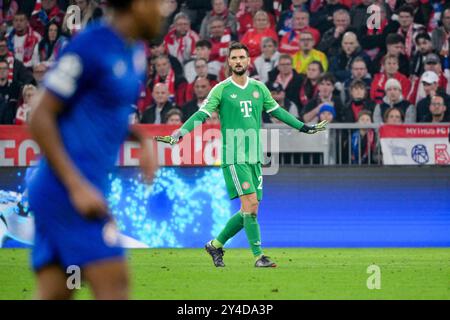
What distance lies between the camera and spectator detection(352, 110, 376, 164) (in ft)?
51.7

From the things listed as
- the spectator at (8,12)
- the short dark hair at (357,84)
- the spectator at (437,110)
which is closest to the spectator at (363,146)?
the spectator at (437,110)

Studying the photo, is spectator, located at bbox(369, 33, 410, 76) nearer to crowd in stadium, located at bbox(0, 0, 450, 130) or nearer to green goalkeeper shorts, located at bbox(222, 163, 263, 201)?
crowd in stadium, located at bbox(0, 0, 450, 130)

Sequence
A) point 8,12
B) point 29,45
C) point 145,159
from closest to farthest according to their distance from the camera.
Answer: point 145,159
point 29,45
point 8,12

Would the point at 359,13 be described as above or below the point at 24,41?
above

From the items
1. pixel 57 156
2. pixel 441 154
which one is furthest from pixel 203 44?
pixel 57 156

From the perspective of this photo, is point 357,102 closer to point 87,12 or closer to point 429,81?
point 429,81

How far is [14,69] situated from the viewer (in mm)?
19141

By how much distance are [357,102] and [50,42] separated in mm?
5880

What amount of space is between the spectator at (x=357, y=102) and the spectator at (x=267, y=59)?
158 centimetres

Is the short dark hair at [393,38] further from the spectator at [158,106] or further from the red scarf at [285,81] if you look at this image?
the spectator at [158,106]

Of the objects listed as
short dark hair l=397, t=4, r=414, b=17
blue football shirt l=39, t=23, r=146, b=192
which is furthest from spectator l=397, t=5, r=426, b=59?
blue football shirt l=39, t=23, r=146, b=192

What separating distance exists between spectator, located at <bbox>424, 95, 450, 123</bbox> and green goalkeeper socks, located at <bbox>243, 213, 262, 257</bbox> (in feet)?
19.0
